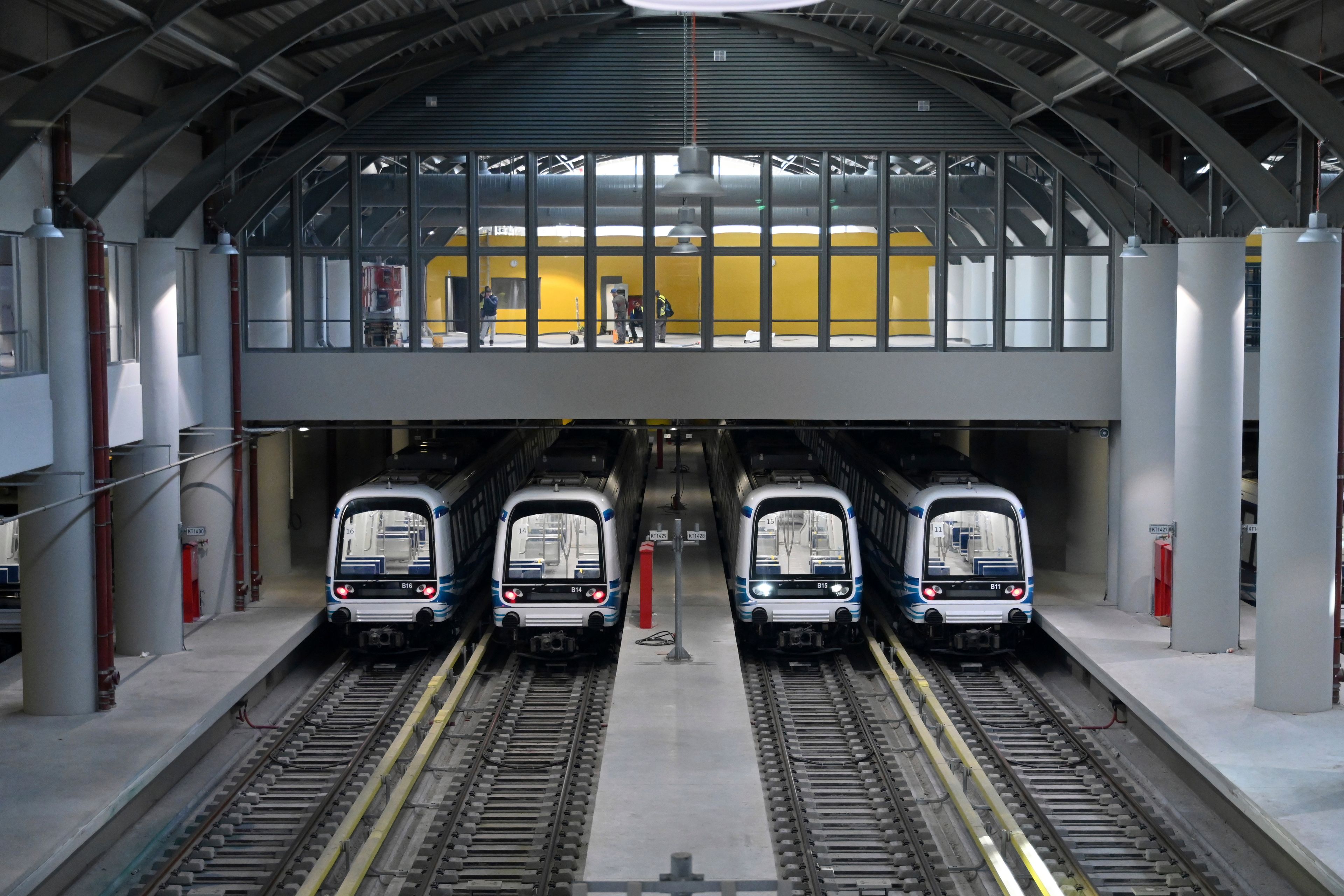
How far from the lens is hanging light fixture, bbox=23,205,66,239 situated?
10.6 m

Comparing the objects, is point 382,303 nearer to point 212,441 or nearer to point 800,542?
point 212,441

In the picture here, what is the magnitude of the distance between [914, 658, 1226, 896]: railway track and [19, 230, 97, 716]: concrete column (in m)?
8.67

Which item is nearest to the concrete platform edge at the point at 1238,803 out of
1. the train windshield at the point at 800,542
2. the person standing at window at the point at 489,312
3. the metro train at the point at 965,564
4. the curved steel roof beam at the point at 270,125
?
the metro train at the point at 965,564

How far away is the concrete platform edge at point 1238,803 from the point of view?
974cm

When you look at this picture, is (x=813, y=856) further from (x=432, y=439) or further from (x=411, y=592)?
(x=432, y=439)

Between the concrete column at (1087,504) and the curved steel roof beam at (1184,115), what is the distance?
22.6ft

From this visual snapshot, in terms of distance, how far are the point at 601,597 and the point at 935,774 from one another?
4.58m

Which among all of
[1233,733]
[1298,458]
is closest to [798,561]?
[1233,733]

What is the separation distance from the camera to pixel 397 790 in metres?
12.0

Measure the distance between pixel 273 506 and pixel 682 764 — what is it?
10508mm

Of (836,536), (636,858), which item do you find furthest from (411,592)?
(636,858)

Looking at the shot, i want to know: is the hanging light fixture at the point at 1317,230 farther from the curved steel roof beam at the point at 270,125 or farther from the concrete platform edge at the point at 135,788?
the concrete platform edge at the point at 135,788

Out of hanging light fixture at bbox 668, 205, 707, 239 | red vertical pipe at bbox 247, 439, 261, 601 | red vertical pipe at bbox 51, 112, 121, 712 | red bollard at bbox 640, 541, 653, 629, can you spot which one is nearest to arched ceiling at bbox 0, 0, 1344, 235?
red vertical pipe at bbox 51, 112, 121, 712

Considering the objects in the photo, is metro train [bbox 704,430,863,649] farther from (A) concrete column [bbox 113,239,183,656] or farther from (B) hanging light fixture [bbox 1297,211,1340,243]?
(A) concrete column [bbox 113,239,183,656]
